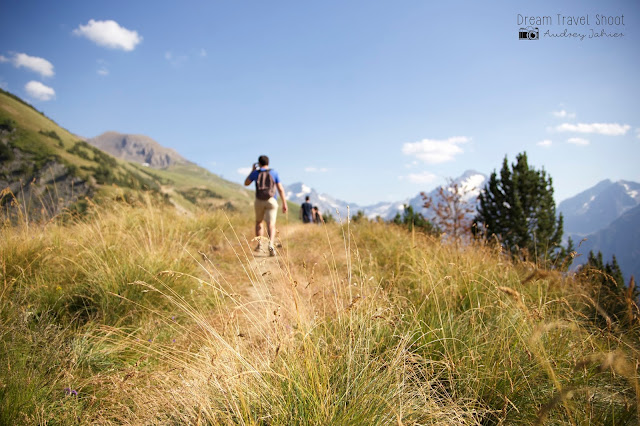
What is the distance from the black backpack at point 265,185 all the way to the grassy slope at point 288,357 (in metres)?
3.17

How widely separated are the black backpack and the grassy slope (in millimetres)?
3168

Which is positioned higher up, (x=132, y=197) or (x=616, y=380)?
(x=132, y=197)

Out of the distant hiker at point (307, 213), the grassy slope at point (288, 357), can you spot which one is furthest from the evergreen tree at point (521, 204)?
the grassy slope at point (288, 357)

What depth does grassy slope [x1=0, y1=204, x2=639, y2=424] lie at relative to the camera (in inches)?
66.1

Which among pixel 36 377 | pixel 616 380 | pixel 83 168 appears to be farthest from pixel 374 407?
pixel 83 168

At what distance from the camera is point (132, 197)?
7234mm

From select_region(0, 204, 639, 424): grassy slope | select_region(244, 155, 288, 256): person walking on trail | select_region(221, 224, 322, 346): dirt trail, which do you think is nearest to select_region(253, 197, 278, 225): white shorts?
select_region(244, 155, 288, 256): person walking on trail

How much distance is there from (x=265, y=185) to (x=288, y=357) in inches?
213

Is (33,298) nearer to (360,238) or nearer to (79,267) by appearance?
(79,267)

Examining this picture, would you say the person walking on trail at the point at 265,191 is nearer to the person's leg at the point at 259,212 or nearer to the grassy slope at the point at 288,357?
the person's leg at the point at 259,212

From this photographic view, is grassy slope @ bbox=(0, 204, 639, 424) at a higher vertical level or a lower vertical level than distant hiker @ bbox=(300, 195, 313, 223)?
lower

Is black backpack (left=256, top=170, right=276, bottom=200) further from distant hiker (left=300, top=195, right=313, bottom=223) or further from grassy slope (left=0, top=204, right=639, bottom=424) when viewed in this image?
distant hiker (left=300, top=195, right=313, bottom=223)

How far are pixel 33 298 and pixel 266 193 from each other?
439 centimetres

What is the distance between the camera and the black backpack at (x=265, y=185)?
6.83 m
